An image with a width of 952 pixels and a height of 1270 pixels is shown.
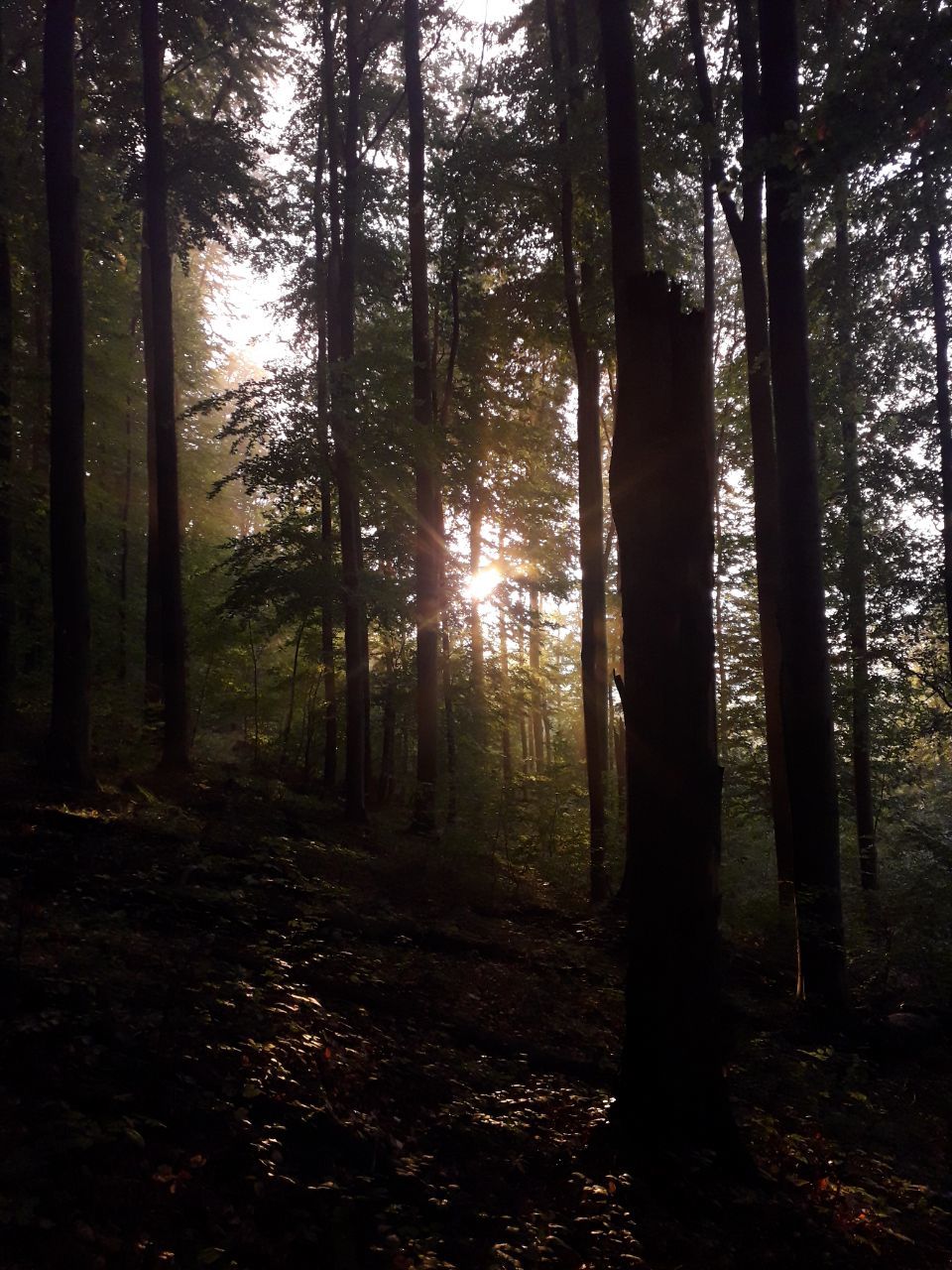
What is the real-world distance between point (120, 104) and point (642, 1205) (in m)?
17.1

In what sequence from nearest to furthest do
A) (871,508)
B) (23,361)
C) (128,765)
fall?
(128,765), (23,361), (871,508)

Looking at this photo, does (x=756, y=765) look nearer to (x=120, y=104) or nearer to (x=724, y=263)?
(x=724, y=263)

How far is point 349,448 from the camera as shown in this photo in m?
13.5

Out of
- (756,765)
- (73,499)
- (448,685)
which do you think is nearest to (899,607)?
(756,765)

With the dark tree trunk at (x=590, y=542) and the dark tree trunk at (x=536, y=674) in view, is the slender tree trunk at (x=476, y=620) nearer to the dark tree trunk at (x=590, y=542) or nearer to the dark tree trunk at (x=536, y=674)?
the dark tree trunk at (x=536, y=674)

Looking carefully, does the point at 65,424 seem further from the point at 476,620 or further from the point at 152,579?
the point at 476,620

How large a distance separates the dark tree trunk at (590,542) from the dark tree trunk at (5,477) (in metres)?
8.47

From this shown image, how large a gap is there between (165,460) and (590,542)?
269 inches

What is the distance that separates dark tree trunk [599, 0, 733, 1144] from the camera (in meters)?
4.62

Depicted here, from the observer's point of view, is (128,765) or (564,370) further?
(564,370)

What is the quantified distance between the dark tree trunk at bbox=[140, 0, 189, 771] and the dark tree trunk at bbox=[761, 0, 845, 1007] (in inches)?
351

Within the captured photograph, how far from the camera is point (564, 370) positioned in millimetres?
14047

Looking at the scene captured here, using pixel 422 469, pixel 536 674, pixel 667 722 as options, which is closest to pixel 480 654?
pixel 536 674

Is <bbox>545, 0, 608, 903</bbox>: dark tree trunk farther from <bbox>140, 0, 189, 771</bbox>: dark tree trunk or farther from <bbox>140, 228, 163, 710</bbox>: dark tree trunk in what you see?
<bbox>140, 228, 163, 710</bbox>: dark tree trunk
